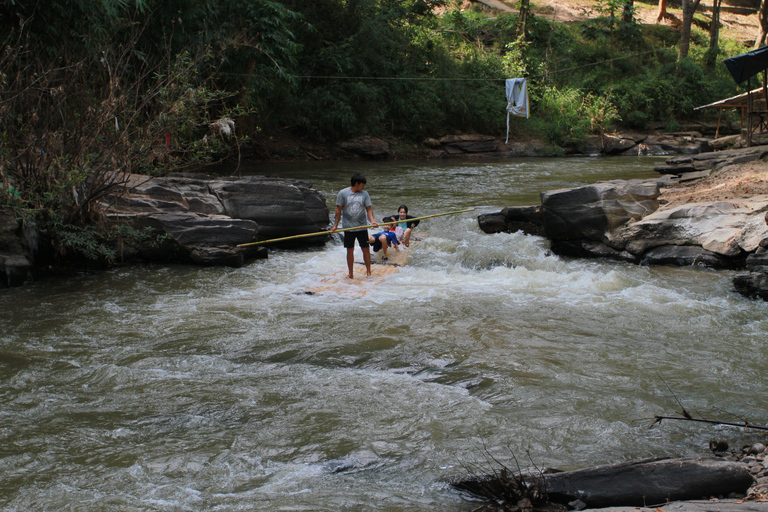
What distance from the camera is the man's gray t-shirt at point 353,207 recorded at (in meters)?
8.30

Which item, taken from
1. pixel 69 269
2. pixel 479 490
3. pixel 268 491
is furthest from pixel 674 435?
pixel 69 269

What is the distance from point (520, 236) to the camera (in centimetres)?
1058

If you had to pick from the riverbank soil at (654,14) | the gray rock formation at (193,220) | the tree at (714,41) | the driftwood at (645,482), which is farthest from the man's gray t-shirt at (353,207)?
the riverbank soil at (654,14)

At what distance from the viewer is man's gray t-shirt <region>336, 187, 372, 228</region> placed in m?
8.30

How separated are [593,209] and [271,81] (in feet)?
45.0

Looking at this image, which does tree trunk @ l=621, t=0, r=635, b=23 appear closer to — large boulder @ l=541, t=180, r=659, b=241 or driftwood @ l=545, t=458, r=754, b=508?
large boulder @ l=541, t=180, r=659, b=241

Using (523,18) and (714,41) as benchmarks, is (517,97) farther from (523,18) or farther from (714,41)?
(714,41)

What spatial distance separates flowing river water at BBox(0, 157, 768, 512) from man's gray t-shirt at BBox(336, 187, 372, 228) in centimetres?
93

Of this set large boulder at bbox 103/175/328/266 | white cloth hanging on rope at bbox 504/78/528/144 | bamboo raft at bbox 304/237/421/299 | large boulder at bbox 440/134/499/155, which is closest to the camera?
bamboo raft at bbox 304/237/421/299

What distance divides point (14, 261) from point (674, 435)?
24.3 feet

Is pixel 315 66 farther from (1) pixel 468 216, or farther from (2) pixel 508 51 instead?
(1) pixel 468 216

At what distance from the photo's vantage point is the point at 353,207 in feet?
27.2

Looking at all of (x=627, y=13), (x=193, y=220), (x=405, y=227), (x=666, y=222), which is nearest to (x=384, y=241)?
(x=405, y=227)

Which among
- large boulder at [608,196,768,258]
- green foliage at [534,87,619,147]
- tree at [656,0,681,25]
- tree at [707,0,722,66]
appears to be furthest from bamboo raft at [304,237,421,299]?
tree at [656,0,681,25]
